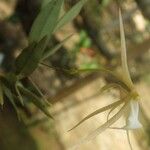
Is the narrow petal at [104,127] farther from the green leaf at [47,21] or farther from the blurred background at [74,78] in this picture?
the blurred background at [74,78]

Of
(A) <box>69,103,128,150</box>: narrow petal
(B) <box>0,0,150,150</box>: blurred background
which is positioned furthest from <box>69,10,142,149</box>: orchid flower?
(B) <box>0,0,150,150</box>: blurred background

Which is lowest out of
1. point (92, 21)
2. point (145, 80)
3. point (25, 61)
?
point (145, 80)

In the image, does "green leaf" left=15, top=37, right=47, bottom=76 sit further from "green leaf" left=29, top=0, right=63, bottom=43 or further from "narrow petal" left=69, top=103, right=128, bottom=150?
"narrow petal" left=69, top=103, right=128, bottom=150

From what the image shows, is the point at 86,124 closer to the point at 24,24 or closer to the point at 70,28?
the point at 70,28

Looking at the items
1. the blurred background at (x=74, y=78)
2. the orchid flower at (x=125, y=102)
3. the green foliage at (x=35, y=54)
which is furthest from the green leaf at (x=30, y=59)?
the blurred background at (x=74, y=78)

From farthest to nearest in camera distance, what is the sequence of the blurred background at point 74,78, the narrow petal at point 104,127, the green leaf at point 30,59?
the blurred background at point 74,78
the green leaf at point 30,59
the narrow petal at point 104,127

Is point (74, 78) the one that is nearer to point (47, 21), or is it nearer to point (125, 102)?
point (47, 21)

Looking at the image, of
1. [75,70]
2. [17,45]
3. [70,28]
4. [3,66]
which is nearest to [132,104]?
[75,70]
